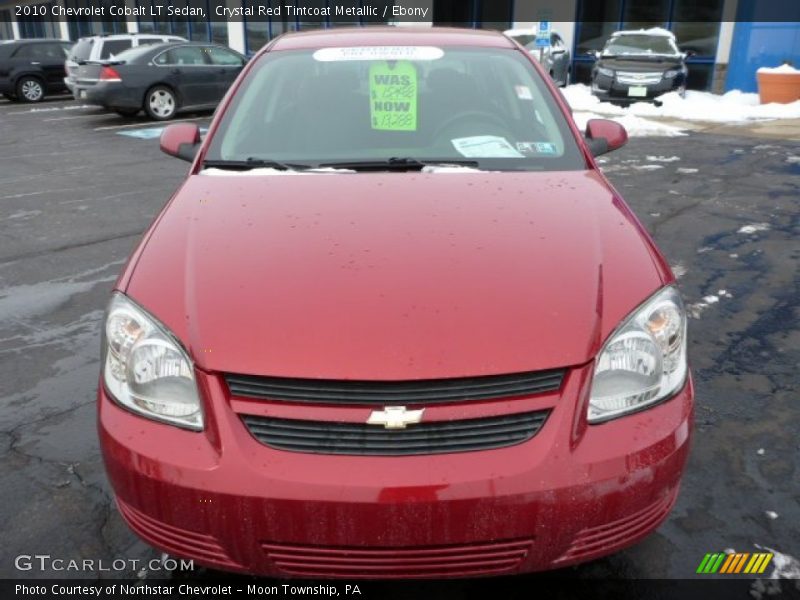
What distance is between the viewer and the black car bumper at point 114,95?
13.3 m

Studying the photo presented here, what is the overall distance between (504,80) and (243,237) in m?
1.69

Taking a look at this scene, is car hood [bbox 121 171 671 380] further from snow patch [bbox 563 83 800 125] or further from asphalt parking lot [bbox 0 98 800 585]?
snow patch [bbox 563 83 800 125]

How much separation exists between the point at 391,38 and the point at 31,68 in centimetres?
1777

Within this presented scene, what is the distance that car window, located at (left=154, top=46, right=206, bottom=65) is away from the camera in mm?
13791

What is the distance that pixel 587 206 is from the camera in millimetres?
2461

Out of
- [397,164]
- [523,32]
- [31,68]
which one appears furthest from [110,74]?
[397,164]

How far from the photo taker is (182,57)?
14.1 m

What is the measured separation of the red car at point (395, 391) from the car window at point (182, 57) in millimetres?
12851

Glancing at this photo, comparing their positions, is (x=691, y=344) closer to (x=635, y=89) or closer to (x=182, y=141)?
(x=182, y=141)

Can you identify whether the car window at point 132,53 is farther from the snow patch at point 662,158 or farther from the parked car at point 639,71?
the snow patch at point 662,158

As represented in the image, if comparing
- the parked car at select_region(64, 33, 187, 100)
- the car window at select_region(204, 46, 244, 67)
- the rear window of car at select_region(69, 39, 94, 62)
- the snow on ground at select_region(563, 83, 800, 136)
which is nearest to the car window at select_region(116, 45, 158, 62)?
the parked car at select_region(64, 33, 187, 100)

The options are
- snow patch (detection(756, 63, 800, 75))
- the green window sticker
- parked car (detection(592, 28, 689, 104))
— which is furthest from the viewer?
parked car (detection(592, 28, 689, 104))

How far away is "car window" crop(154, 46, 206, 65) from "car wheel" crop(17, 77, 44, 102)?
6345 mm

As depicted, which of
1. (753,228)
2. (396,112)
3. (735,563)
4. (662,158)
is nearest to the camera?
(735,563)
